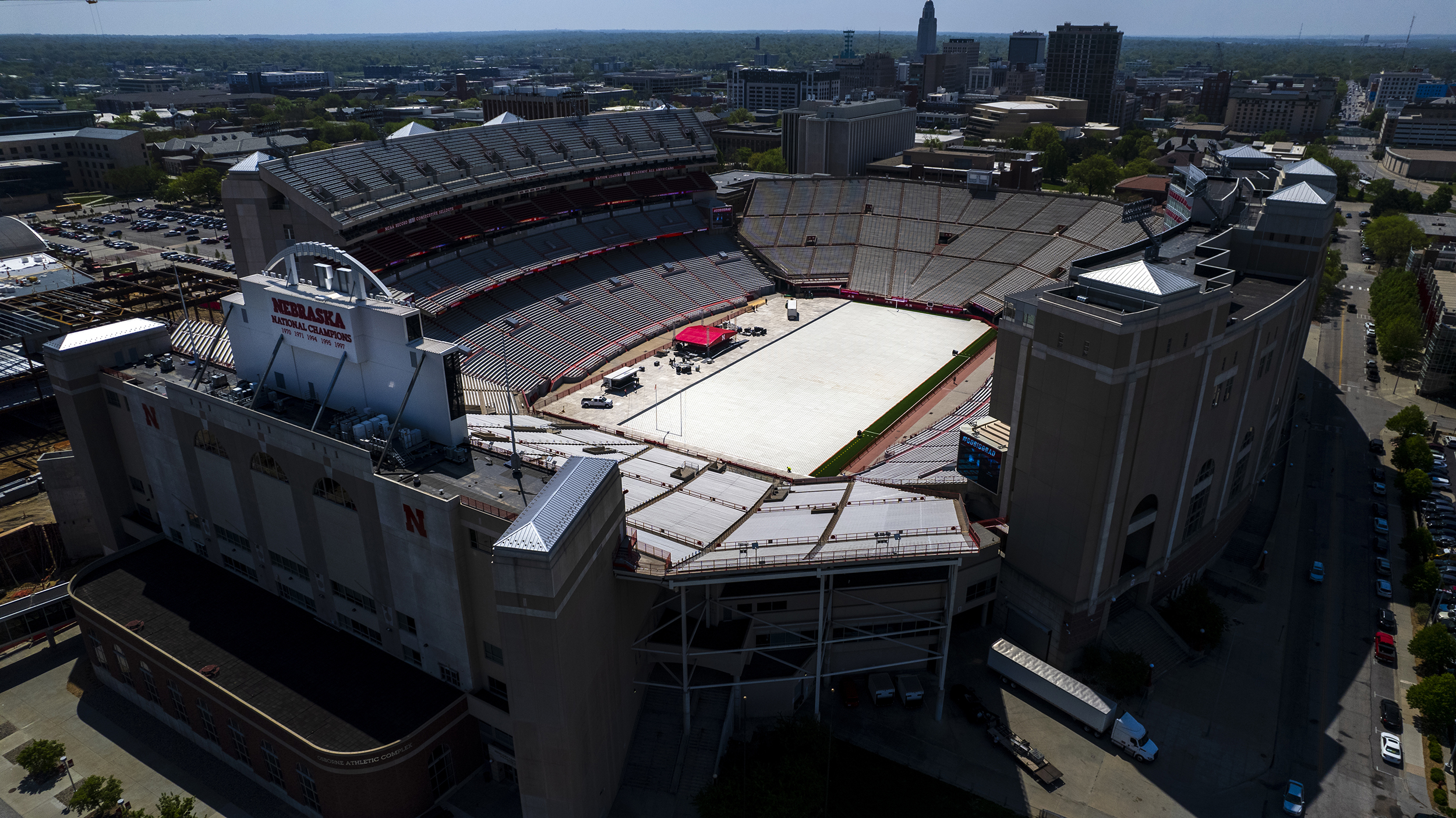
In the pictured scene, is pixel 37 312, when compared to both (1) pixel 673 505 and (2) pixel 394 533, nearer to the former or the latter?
(2) pixel 394 533

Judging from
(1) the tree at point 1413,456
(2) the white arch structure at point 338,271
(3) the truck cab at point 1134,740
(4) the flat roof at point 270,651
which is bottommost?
(3) the truck cab at point 1134,740

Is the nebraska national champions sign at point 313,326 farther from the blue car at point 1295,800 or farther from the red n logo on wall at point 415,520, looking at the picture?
the blue car at point 1295,800

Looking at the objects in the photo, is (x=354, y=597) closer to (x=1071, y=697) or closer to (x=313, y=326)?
(x=313, y=326)

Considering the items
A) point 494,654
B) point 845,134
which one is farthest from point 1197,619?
point 845,134

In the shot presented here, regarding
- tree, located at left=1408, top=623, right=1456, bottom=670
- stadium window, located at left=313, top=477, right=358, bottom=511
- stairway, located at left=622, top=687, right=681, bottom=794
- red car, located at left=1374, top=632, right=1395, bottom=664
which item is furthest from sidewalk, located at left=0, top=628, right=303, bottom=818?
tree, located at left=1408, top=623, right=1456, bottom=670

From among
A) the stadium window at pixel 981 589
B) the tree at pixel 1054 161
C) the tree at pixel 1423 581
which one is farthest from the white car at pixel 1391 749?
the tree at pixel 1054 161
